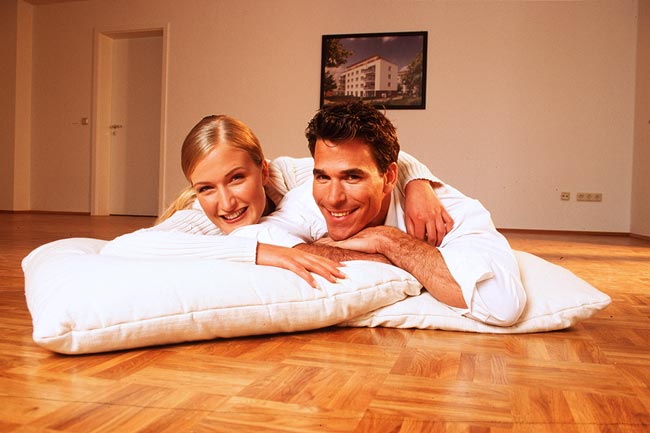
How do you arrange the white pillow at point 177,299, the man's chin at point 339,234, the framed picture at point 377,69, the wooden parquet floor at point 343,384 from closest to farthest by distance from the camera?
1. the wooden parquet floor at point 343,384
2. the white pillow at point 177,299
3. the man's chin at point 339,234
4. the framed picture at point 377,69

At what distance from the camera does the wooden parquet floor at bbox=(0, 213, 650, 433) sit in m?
0.93

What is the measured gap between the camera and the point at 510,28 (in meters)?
6.76

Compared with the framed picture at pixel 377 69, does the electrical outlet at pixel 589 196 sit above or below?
below

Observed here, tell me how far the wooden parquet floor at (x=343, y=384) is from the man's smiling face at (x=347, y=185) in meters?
0.35

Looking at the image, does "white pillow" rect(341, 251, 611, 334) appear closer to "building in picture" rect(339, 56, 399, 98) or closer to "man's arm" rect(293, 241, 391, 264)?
"man's arm" rect(293, 241, 391, 264)

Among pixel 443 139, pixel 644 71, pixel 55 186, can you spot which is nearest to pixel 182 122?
pixel 55 186

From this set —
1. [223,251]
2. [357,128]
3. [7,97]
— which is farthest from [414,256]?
[7,97]

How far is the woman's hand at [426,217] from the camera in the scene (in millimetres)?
1800

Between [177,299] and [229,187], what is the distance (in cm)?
60

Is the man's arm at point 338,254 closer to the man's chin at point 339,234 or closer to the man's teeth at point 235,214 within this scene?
the man's chin at point 339,234

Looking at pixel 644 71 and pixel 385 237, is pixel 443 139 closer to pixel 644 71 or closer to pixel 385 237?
pixel 644 71

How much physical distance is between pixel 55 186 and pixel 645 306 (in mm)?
8032

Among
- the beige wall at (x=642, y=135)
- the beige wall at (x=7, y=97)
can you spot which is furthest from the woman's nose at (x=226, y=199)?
the beige wall at (x=7, y=97)

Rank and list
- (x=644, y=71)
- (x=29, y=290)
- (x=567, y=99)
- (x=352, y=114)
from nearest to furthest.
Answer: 1. (x=29, y=290)
2. (x=352, y=114)
3. (x=644, y=71)
4. (x=567, y=99)
